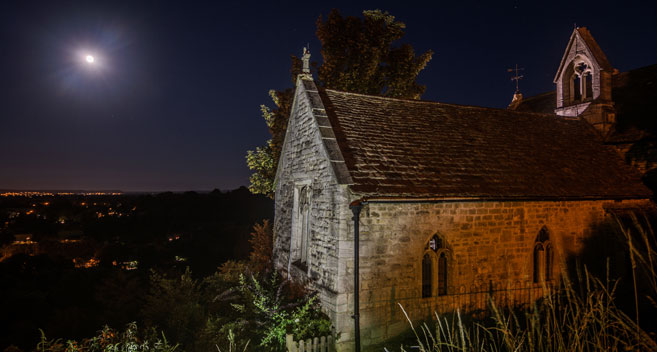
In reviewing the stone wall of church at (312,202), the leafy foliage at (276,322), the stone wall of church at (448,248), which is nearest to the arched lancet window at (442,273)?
the stone wall of church at (448,248)

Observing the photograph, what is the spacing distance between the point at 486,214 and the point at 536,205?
2.31 m

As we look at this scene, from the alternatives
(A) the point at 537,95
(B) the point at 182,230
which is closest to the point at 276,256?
(A) the point at 537,95

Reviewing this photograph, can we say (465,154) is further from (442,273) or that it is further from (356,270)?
(356,270)

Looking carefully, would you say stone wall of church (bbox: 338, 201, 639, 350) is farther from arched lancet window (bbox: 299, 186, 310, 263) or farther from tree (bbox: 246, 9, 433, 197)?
tree (bbox: 246, 9, 433, 197)

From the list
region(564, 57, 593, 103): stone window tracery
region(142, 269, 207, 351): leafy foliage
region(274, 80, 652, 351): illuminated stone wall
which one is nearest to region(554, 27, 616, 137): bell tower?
region(564, 57, 593, 103): stone window tracery

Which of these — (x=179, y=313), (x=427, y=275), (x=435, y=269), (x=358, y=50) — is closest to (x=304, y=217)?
(x=427, y=275)

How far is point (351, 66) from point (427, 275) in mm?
14463

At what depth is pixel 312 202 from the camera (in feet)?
38.7

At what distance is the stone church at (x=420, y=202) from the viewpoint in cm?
966

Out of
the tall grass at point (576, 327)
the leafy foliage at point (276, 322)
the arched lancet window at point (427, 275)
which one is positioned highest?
the tall grass at point (576, 327)

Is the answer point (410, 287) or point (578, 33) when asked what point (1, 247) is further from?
point (578, 33)

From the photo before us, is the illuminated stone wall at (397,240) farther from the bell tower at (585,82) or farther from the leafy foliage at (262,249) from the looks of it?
the bell tower at (585,82)

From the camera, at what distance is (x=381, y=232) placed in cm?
976

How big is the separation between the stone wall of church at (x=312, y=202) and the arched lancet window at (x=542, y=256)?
7610mm
